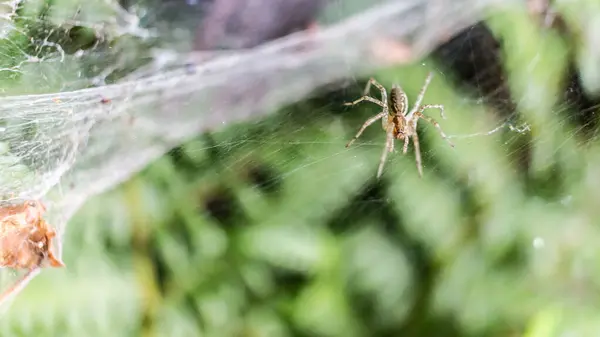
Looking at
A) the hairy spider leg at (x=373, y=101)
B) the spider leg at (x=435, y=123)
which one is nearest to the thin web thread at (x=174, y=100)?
the hairy spider leg at (x=373, y=101)

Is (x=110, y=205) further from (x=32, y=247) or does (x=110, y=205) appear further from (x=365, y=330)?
(x=365, y=330)

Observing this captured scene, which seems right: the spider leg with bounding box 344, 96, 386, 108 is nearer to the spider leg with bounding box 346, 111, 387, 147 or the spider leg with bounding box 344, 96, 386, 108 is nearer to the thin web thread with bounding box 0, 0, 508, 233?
the spider leg with bounding box 346, 111, 387, 147

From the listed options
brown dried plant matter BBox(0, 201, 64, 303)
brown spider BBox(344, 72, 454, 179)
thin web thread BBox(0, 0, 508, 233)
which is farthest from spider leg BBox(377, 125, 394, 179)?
brown dried plant matter BBox(0, 201, 64, 303)

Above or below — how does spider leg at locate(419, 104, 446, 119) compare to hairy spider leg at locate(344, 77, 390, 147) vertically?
above

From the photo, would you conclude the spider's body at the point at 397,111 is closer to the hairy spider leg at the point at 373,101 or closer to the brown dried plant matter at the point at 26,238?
the hairy spider leg at the point at 373,101

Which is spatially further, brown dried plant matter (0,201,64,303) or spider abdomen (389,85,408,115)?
spider abdomen (389,85,408,115)

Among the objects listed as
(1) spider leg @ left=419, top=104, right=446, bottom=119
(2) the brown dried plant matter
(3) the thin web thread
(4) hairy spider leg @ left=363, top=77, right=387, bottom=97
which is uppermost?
(1) spider leg @ left=419, top=104, right=446, bottom=119
